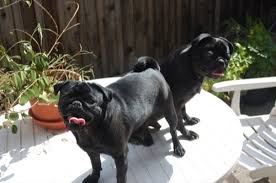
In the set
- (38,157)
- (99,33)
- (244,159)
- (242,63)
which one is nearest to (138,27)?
(99,33)

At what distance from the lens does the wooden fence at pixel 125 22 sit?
3.34 m

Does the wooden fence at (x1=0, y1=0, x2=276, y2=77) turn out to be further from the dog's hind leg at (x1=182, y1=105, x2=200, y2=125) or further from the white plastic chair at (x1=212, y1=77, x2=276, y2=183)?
the dog's hind leg at (x1=182, y1=105, x2=200, y2=125)

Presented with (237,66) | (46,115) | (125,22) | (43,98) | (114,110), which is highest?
(114,110)

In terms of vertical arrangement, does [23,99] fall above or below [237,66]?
above

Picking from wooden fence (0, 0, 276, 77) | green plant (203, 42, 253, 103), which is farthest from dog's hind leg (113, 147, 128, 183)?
wooden fence (0, 0, 276, 77)

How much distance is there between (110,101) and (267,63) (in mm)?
2512

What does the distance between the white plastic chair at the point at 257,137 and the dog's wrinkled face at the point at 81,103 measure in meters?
1.03

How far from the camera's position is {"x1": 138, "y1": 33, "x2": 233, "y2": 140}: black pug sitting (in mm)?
1466

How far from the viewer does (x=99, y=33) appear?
3.60m

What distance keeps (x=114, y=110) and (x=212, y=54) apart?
414 millimetres

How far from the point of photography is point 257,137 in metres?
2.31

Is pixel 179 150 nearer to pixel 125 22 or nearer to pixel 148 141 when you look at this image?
pixel 148 141

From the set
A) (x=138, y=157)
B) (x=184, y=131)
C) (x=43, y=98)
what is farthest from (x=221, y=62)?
(x=43, y=98)

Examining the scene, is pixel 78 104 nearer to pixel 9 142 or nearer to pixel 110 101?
pixel 110 101
